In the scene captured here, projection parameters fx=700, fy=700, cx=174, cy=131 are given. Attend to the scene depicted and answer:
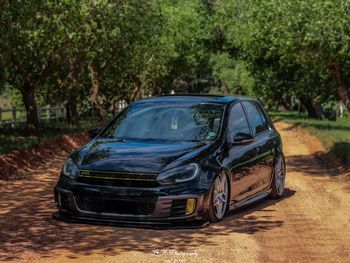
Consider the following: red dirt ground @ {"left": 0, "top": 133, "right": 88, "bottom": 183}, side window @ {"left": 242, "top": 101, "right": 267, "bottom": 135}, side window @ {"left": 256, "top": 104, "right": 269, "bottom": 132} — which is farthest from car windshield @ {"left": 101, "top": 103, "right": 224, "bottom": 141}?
red dirt ground @ {"left": 0, "top": 133, "right": 88, "bottom": 183}

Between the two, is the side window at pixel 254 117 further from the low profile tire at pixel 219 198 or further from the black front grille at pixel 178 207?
the black front grille at pixel 178 207

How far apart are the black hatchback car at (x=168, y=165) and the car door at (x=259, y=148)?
0.02m

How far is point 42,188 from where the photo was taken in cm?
1326

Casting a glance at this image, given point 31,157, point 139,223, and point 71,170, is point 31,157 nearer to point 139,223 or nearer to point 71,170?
point 71,170

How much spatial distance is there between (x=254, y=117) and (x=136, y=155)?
314 centimetres

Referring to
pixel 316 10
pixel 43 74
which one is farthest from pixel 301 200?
pixel 43 74

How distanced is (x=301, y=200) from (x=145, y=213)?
12.8 feet

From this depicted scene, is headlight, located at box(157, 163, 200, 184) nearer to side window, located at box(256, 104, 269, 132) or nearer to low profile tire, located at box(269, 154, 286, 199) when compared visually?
low profile tire, located at box(269, 154, 286, 199)

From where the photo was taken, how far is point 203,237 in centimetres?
817

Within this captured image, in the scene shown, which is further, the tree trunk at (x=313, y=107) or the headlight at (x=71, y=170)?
the tree trunk at (x=313, y=107)

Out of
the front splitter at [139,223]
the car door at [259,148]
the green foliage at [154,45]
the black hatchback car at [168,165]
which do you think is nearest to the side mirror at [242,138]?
the black hatchback car at [168,165]

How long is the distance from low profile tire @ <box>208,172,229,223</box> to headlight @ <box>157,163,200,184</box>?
349 mm

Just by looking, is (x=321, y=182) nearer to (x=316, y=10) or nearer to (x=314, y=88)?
(x=316, y=10)

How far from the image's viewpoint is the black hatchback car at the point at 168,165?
327 inches
